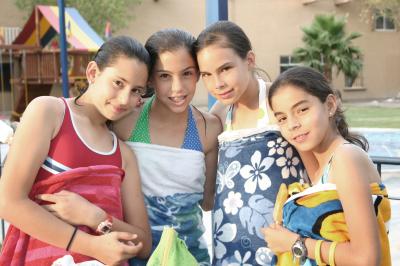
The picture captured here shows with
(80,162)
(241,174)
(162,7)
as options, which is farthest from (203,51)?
(162,7)

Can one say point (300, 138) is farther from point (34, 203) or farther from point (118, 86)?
point (34, 203)

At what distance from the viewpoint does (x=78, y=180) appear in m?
1.49

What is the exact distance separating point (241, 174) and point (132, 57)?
1.55 ft

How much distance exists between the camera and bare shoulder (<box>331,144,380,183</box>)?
138 centimetres

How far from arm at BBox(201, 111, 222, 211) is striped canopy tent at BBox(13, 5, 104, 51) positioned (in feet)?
39.2

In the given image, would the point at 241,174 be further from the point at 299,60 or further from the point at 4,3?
the point at 299,60

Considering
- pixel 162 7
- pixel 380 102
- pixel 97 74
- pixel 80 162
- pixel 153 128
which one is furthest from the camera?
pixel 380 102

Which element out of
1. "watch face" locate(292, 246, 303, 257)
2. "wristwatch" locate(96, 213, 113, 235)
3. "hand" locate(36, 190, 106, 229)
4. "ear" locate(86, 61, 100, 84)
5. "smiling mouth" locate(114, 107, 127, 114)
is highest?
"ear" locate(86, 61, 100, 84)

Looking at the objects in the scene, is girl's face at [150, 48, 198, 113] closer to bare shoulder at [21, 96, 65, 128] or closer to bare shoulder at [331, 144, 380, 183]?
bare shoulder at [21, 96, 65, 128]

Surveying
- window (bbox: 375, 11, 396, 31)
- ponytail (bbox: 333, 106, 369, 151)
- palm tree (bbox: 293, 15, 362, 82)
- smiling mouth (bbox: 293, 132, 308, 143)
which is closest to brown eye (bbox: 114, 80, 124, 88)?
smiling mouth (bbox: 293, 132, 308, 143)

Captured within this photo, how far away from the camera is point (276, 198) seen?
1.66 m

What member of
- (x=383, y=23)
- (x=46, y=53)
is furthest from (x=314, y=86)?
(x=383, y=23)

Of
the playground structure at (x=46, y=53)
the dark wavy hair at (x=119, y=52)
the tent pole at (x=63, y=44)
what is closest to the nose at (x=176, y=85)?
the dark wavy hair at (x=119, y=52)

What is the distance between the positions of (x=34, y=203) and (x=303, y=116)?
0.74m
